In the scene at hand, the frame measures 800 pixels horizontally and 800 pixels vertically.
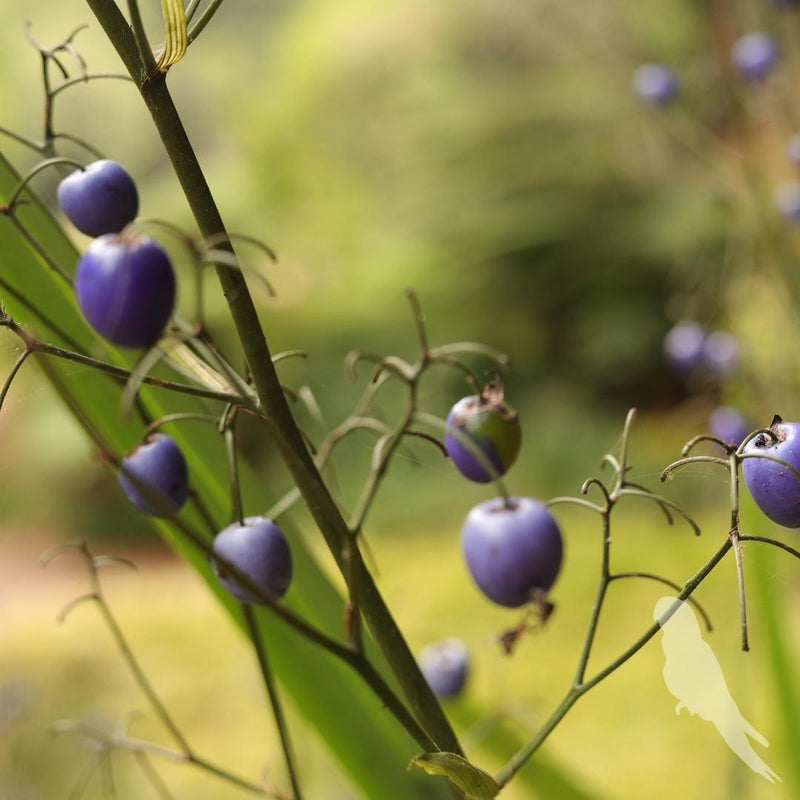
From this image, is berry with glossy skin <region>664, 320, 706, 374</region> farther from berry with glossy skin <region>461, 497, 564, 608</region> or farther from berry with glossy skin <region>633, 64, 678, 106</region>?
berry with glossy skin <region>461, 497, 564, 608</region>

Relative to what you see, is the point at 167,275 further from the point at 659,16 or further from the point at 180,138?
the point at 659,16

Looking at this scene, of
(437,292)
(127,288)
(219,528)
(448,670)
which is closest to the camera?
(127,288)

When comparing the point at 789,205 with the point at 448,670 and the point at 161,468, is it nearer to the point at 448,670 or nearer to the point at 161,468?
the point at 448,670

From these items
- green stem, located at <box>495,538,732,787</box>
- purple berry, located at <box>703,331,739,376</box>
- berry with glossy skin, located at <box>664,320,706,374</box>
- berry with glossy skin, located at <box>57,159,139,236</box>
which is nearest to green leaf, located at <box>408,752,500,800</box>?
green stem, located at <box>495,538,732,787</box>

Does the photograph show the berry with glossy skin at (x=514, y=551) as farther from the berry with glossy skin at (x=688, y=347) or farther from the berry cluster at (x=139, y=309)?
the berry with glossy skin at (x=688, y=347)

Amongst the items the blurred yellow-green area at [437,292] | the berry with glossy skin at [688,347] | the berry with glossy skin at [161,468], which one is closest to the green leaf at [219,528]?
the berry with glossy skin at [161,468]

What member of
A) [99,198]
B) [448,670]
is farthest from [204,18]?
[448,670]
